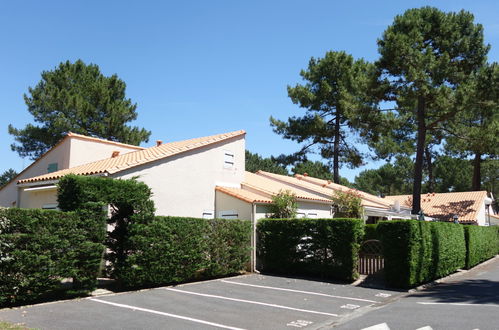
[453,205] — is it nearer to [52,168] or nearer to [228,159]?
[228,159]

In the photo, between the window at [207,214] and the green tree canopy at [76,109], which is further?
the green tree canopy at [76,109]

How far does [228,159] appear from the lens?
19875mm

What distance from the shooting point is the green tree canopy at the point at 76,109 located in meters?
34.7

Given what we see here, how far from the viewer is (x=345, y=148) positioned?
3556 centimetres

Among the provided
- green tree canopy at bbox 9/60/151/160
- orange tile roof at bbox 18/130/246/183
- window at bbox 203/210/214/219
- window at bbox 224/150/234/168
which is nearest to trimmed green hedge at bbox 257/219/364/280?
window at bbox 203/210/214/219

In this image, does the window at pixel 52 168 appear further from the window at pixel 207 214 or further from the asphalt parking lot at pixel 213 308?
the asphalt parking lot at pixel 213 308

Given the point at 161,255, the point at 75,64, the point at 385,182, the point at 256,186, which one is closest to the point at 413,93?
the point at 256,186

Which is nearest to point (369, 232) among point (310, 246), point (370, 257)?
point (370, 257)

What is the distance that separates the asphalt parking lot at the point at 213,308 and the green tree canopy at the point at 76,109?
82.8 ft

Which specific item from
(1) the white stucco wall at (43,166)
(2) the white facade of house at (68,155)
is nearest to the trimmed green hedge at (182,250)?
(2) the white facade of house at (68,155)

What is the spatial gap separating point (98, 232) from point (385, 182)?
5524 centimetres

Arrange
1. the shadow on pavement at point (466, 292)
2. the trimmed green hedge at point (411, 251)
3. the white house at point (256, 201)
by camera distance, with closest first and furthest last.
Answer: the shadow on pavement at point (466, 292), the trimmed green hedge at point (411, 251), the white house at point (256, 201)

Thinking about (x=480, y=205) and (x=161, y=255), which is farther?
(x=480, y=205)

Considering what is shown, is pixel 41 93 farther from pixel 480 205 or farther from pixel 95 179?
pixel 480 205
